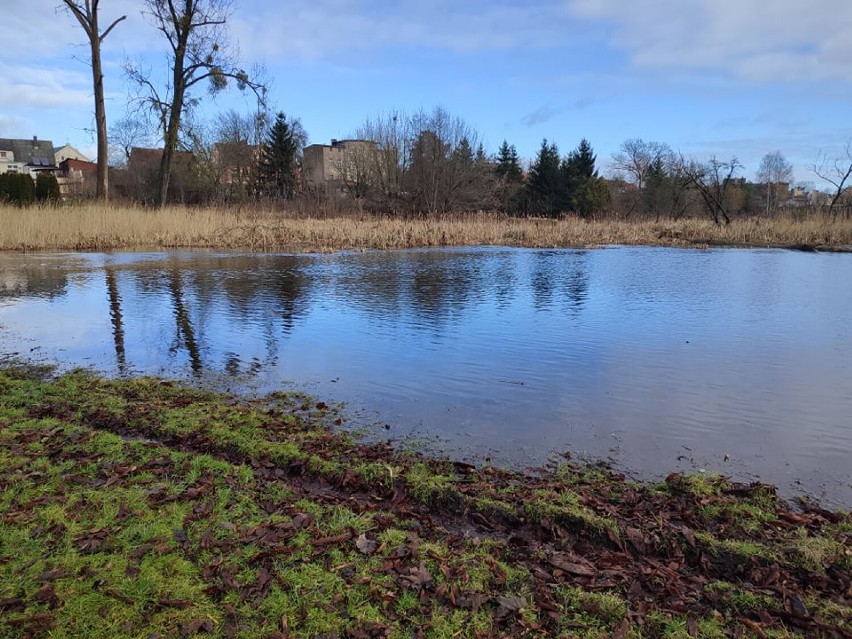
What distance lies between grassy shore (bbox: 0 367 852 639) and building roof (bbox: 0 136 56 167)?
353 feet

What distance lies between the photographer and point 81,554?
2.63m

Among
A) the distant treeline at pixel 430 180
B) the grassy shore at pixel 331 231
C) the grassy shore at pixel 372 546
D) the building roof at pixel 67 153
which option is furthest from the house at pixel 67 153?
the grassy shore at pixel 372 546

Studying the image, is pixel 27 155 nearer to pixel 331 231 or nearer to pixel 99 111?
pixel 99 111

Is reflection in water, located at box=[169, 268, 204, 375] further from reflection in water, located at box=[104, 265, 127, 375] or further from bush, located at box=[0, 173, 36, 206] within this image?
bush, located at box=[0, 173, 36, 206]

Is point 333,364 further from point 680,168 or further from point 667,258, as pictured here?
point 680,168

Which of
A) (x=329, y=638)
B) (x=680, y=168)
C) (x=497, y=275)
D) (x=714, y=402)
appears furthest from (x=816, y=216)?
(x=329, y=638)

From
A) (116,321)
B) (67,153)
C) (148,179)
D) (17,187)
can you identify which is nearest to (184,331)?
(116,321)

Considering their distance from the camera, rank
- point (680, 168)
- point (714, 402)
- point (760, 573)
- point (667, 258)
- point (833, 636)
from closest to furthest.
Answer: point (833, 636) → point (760, 573) → point (714, 402) → point (667, 258) → point (680, 168)

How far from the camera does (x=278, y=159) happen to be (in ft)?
167

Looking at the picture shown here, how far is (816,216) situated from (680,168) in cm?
1604

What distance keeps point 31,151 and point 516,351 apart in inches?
4289

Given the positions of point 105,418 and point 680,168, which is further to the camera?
point 680,168

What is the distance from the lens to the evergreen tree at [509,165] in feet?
180

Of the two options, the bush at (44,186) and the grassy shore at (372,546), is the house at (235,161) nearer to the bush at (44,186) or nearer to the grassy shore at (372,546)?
the bush at (44,186)
